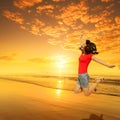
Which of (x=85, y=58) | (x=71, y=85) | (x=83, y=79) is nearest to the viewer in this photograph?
(x=85, y=58)

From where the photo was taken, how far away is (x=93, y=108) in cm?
1188

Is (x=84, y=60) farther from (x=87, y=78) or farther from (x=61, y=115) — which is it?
(x=61, y=115)

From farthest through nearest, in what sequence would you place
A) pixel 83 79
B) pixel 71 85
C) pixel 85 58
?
pixel 71 85 → pixel 83 79 → pixel 85 58

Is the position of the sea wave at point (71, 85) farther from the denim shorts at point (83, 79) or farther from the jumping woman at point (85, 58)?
the jumping woman at point (85, 58)

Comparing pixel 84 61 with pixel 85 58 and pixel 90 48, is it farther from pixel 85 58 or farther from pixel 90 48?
pixel 90 48

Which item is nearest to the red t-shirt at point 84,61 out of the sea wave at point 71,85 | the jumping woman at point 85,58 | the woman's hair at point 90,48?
the jumping woman at point 85,58

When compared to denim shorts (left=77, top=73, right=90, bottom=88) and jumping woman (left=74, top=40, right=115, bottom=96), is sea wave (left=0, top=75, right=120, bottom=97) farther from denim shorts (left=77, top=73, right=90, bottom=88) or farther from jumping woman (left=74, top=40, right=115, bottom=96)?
jumping woman (left=74, top=40, right=115, bottom=96)

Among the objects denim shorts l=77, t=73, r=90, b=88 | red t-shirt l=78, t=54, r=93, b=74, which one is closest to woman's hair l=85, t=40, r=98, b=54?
red t-shirt l=78, t=54, r=93, b=74

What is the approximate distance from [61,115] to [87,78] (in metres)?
2.39

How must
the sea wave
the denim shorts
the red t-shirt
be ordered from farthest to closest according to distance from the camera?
1. the sea wave
2. the denim shorts
3. the red t-shirt

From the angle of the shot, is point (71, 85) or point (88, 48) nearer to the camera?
point (88, 48)

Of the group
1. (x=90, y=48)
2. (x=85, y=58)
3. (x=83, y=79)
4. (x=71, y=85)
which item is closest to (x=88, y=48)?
(x=90, y=48)

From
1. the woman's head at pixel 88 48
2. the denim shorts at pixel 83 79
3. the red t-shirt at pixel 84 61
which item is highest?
the woman's head at pixel 88 48

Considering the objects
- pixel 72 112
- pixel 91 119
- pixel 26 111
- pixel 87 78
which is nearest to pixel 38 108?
pixel 26 111
